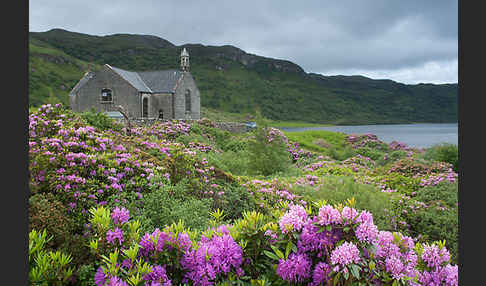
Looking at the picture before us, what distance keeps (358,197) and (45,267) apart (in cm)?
761

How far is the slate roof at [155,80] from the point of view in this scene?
1518 inches

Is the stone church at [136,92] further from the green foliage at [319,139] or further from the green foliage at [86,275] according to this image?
the green foliage at [86,275]

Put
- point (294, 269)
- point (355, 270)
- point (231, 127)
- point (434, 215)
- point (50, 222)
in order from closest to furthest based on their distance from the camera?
point (355, 270), point (294, 269), point (50, 222), point (434, 215), point (231, 127)

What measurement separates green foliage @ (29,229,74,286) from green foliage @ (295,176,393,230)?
18.9 feet

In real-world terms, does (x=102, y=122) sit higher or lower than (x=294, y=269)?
higher

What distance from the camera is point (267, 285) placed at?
215 cm

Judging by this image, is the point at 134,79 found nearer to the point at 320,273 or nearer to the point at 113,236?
the point at 113,236

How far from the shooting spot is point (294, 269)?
2.15 metres

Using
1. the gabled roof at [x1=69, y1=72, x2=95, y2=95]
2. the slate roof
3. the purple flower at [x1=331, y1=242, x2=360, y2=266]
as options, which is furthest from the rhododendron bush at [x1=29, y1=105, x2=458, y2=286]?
the gabled roof at [x1=69, y1=72, x2=95, y2=95]

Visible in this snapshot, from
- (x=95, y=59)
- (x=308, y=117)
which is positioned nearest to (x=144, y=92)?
(x=308, y=117)

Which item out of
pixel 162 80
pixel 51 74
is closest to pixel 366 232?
pixel 162 80

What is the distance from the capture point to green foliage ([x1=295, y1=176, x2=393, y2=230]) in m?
7.44

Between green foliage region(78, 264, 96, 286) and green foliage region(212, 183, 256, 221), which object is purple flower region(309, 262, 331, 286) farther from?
green foliage region(212, 183, 256, 221)

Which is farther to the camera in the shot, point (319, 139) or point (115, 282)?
point (319, 139)
